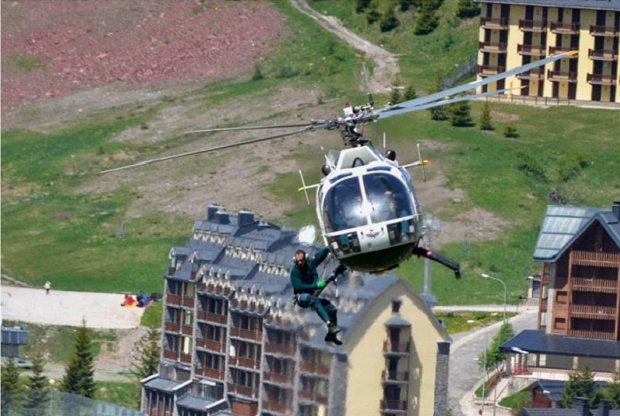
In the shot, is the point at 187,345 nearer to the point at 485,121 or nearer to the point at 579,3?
the point at 485,121

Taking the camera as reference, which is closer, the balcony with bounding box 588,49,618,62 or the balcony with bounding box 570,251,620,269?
the balcony with bounding box 570,251,620,269

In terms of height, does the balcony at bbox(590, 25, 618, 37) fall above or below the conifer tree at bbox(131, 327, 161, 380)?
above

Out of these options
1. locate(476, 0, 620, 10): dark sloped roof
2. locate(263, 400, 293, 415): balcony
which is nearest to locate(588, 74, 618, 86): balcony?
locate(476, 0, 620, 10): dark sloped roof

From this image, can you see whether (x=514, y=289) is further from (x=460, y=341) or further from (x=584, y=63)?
(x=584, y=63)

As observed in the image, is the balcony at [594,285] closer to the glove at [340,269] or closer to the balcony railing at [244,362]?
the balcony railing at [244,362]

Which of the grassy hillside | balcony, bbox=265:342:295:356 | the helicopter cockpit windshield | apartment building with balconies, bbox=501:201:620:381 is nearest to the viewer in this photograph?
the helicopter cockpit windshield

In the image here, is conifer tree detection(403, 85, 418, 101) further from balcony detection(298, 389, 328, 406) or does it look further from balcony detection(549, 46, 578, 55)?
balcony detection(298, 389, 328, 406)

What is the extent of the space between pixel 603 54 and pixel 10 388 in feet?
165

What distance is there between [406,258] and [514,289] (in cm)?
9275

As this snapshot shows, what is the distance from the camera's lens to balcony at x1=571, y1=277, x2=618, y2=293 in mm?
159125

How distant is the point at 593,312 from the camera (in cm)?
15900

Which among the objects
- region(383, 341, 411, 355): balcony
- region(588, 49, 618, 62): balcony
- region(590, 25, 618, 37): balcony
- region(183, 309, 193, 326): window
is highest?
region(590, 25, 618, 37): balcony

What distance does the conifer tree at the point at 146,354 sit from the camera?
15875 cm

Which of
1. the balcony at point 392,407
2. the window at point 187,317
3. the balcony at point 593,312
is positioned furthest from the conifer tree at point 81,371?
the balcony at point 593,312
